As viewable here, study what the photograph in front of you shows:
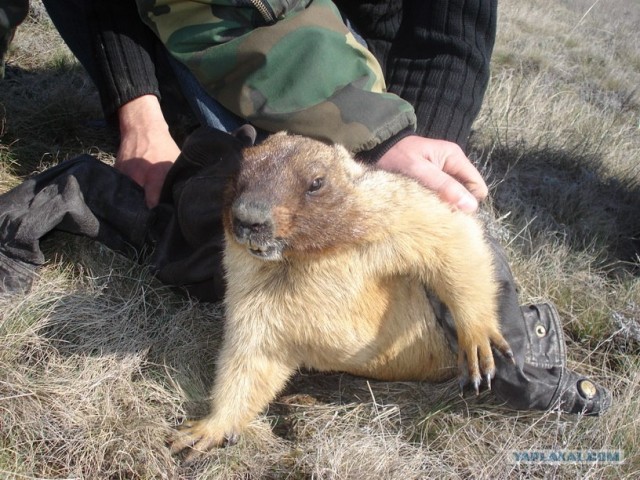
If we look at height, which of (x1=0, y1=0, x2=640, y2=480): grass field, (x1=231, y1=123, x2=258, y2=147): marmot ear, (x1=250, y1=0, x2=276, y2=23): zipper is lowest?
(x1=0, y1=0, x2=640, y2=480): grass field

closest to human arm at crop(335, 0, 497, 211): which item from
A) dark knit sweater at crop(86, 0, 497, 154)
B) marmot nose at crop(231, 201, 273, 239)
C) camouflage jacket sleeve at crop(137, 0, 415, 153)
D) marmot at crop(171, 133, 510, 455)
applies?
dark knit sweater at crop(86, 0, 497, 154)

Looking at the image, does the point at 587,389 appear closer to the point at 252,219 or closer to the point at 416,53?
the point at 252,219

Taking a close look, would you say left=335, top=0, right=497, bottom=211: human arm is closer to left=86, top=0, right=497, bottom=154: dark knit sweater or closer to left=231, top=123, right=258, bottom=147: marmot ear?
left=86, top=0, right=497, bottom=154: dark knit sweater

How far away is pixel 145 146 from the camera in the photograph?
4.19 metres

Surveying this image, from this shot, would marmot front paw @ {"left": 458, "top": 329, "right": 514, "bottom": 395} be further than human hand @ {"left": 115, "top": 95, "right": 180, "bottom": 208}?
No

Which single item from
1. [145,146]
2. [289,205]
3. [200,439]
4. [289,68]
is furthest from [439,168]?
[145,146]

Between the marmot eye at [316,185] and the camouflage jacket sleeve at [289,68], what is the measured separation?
0.67 m

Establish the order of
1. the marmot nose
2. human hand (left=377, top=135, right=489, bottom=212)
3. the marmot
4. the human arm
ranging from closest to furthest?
the marmot nose
the marmot
human hand (left=377, top=135, right=489, bottom=212)
the human arm

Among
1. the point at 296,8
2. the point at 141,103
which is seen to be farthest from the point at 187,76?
the point at 296,8

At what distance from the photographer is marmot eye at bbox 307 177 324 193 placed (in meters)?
2.47

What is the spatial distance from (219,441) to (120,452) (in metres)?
0.45

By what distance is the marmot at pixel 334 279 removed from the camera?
2414 mm

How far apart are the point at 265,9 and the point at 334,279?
1.66 metres

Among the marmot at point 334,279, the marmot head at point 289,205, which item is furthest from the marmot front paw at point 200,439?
the marmot head at point 289,205
